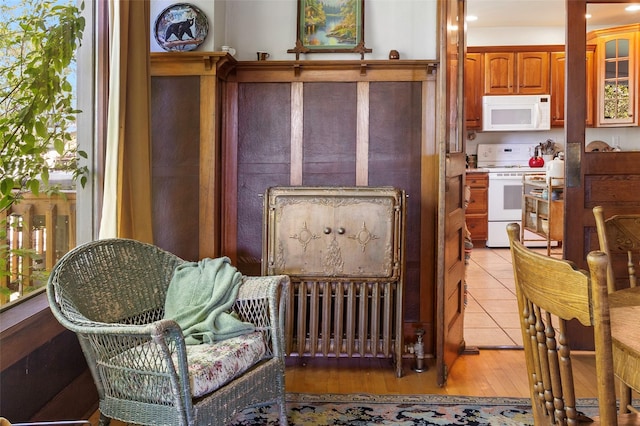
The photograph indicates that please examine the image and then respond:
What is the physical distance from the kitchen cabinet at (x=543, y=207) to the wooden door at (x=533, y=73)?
1.22 metres

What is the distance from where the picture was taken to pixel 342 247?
309 centimetres

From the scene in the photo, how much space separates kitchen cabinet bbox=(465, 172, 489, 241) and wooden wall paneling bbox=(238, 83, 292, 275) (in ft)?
14.2

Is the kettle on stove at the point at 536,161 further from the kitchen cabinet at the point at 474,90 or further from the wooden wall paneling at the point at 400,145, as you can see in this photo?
the wooden wall paneling at the point at 400,145

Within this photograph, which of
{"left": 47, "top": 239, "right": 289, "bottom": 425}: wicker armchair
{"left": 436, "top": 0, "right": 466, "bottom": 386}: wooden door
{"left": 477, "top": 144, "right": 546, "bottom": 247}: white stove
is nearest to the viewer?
{"left": 47, "top": 239, "right": 289, "bottom": 425}: wicker armchair

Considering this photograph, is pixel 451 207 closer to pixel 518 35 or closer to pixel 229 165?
pixel 229 165

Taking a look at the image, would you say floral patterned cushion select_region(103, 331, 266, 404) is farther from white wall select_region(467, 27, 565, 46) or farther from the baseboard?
white wall select_region(467, 27, 565, 46)

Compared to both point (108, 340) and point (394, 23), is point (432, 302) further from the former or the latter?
point (108, 340)

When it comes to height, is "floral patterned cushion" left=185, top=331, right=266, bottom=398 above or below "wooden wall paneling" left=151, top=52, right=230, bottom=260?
below

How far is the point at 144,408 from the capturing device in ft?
6.43

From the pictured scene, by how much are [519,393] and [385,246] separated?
0.96 meters

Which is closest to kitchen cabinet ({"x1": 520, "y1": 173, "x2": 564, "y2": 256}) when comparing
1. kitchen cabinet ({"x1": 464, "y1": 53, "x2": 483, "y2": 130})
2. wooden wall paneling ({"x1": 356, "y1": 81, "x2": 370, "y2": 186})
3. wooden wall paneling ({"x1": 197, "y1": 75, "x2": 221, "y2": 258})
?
kitchen cabinet ({"x1": 464, "y1": 53, "x2": 483, "y2": 130})

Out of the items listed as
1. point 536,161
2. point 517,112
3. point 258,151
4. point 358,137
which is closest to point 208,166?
point 258,151

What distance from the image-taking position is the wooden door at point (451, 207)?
296 centimetres

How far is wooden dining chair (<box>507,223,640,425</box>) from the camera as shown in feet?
3.45
